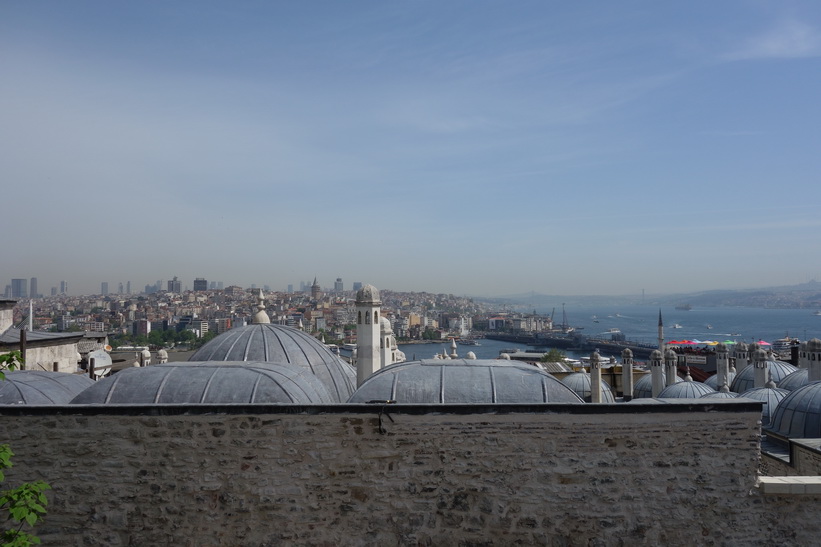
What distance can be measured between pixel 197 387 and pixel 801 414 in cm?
1229

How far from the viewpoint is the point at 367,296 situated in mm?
11352

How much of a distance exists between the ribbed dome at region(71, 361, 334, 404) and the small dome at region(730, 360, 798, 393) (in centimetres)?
1680

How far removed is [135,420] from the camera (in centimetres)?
593

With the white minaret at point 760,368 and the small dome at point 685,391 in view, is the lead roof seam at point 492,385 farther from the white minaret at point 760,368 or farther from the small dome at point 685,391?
the white minaret at point 760,368

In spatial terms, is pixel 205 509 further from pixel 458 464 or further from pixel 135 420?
pixel 458 464

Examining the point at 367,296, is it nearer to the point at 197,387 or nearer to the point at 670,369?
the point at 197,387

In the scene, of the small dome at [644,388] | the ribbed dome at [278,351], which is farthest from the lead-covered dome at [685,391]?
the ribbed dome at [278,351]

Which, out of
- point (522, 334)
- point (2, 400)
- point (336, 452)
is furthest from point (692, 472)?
point (522, 334)

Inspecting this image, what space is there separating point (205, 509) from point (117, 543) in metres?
1.01

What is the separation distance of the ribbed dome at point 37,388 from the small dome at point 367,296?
509 centimetres

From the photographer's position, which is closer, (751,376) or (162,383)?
(162,383)

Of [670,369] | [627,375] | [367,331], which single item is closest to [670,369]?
[670,369]

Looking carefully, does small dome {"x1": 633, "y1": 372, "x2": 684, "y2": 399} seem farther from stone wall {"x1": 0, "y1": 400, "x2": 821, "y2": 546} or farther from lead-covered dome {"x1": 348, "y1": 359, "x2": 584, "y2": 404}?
stone wall {"x1": 0, "y1": 400, "x2": 821, "y2": 546}

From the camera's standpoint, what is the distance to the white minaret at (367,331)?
1130 cm
